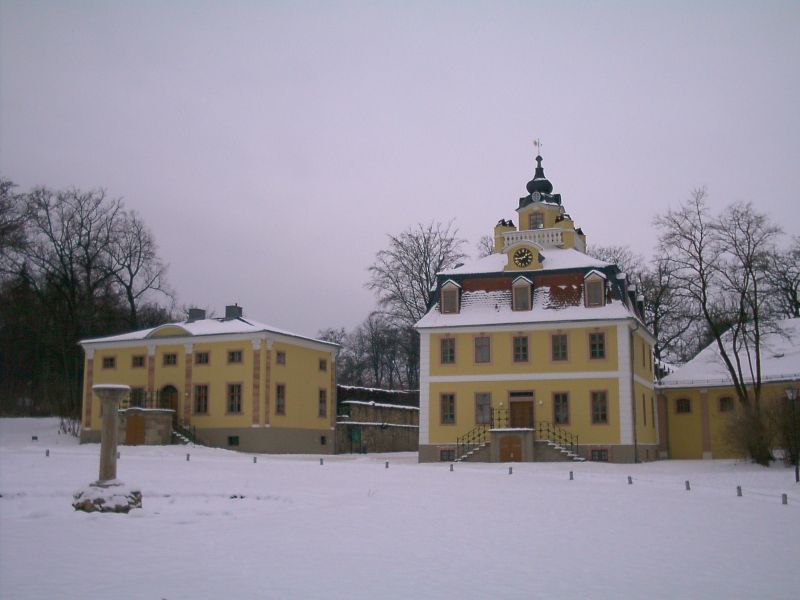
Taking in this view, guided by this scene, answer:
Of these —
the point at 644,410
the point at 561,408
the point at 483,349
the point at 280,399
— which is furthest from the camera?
the point at 280,399

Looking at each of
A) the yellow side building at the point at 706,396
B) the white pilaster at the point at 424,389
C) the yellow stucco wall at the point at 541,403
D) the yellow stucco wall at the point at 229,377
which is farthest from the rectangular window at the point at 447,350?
the yellow side building at the point at 706,396

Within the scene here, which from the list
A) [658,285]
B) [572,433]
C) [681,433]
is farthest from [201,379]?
[658,285]

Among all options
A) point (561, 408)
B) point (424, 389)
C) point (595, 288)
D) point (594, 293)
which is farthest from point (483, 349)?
point (595, 288)

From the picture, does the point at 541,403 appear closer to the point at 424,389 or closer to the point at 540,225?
the point at 424,389

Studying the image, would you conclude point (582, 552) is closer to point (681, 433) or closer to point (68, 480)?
point (68, 480)

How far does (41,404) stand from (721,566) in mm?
49896

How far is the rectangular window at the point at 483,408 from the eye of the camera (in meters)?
38.8

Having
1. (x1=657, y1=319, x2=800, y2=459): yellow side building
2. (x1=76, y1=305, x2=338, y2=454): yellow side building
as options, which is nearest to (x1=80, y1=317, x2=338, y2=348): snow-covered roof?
(x1=76, y1=305, x2=338, y2=454): yellow side building

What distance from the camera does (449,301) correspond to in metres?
40.5

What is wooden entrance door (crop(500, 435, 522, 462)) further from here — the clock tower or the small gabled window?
the clock tower

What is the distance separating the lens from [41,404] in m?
55.3

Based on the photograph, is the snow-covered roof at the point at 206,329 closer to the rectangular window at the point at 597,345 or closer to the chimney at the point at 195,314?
the chimney at the point at 195,314

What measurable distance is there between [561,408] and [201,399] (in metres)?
17.5

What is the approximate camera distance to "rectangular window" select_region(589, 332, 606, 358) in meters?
37.7
